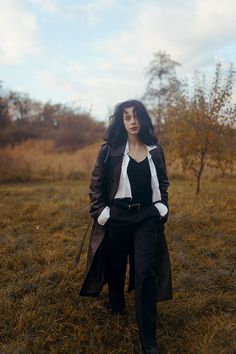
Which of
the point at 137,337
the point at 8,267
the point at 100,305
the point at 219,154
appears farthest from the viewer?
the point at 219,154

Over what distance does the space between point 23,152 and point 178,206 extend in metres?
10.8

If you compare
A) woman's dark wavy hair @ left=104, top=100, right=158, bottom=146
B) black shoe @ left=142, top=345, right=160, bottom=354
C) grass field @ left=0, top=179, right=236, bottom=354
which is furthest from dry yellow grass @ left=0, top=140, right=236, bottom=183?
black shoe @ left=142, top=345, right=160, bottom=354

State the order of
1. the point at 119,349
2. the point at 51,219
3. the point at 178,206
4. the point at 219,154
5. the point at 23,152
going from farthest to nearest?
the point at 23,152, the point at 219,154, the point at 178,206, the point at 51,219, the point at 119,349

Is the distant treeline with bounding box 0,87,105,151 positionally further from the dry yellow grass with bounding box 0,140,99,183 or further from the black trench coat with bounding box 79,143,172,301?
the black trench coat with bounding box 79,143,172,301

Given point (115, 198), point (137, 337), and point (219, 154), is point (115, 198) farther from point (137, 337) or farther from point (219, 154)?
point (219, 154)

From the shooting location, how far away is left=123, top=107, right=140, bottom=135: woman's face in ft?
11.6

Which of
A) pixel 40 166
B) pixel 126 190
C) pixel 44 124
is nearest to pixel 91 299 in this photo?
pixel 126 190

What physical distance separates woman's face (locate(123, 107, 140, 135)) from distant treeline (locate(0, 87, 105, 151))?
19049 mm

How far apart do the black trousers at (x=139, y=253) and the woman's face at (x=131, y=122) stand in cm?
69

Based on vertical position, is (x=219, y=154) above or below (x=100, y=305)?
above

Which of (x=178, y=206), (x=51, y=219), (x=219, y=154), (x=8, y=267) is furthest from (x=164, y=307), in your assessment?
(x=219, y=154)

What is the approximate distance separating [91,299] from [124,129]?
182 cm

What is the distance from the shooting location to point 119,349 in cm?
332

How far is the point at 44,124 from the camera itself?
1502 inches
